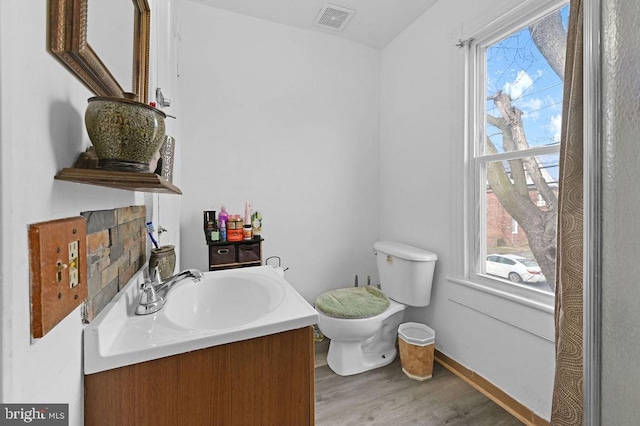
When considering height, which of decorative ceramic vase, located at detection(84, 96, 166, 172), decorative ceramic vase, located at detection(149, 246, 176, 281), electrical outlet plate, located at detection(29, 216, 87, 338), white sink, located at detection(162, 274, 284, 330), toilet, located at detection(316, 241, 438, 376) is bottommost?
toilet, located at detection(316, 241, 438, 376)

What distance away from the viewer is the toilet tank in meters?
1.85

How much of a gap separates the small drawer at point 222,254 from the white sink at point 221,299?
0.55 metres

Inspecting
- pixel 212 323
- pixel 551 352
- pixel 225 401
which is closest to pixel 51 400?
pixel 225 401

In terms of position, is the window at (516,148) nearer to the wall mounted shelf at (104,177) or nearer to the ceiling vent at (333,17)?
the ceiling vent at (333,17)

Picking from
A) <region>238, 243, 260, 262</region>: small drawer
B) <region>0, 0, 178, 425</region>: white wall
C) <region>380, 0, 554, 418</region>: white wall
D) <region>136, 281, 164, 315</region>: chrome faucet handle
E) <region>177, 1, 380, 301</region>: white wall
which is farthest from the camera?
<region>177, 1, 380, 301</region>: white wall

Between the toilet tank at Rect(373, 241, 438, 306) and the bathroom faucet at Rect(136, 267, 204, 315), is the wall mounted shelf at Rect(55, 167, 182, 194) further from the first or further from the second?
the toilet tank at Rect(373, 241, 438, 306)

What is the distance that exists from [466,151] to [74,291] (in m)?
1.87

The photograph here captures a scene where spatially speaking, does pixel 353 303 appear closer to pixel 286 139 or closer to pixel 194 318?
pixel 194 318

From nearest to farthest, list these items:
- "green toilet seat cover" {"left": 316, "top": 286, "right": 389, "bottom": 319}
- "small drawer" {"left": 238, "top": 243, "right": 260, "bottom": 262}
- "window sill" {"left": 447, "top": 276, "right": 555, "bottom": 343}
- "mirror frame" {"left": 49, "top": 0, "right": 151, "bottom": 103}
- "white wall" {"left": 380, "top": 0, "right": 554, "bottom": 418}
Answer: "mirror frame" {"left": 49, "top": 0, "right": 151, "bottom": 103}, "window sill" {"left": 447, "top": 276, "right": 555, "bottom": 343}, "white wall" {"left": 380, "top": 0, "right": 554, "bottom": 418}, "green toilet seat cover" {"left": 316, "top": 286, "right": 389, "bottom": 319}, "small drawer" {"left": 238, "top": 243, "right": 260, "bottom": 262}

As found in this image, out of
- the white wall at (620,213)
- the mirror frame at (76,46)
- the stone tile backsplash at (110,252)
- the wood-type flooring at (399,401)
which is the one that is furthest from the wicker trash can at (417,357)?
the mirror frame at (76,46)

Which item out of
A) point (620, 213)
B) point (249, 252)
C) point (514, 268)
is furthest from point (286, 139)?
point (620, 213)

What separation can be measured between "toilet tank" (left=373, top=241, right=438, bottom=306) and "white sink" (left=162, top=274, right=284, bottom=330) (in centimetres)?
108

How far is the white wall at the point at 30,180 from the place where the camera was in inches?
12.6

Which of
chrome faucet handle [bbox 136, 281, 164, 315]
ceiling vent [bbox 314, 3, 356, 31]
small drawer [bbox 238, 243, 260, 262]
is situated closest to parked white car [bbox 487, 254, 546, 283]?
small drawer [bbox 238, 243, 260, 262]
